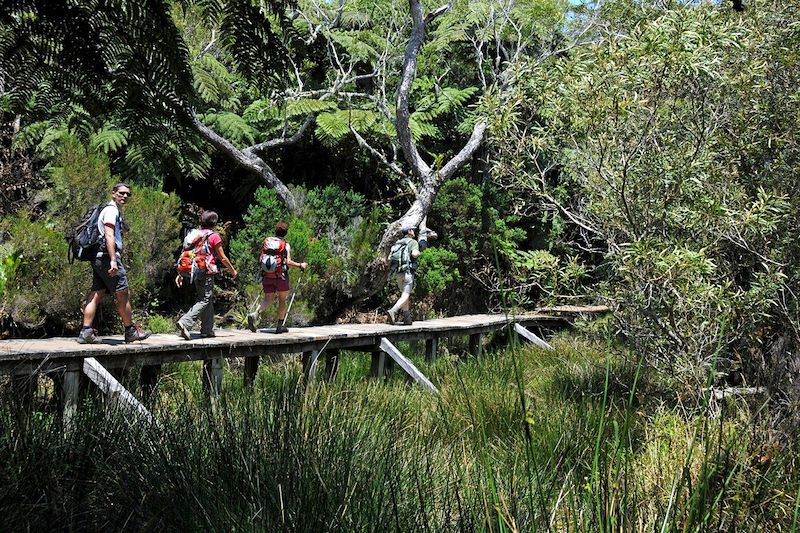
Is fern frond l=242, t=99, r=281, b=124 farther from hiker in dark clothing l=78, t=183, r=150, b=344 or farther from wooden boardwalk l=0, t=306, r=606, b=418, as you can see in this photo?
hiker in dark clothing l=78, t=183, r=150, b=344

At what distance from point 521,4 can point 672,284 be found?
11.4 metres

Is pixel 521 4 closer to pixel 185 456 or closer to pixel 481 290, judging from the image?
pixel 481 290

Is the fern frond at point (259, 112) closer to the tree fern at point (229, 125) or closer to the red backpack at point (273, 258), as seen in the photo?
the tree fern at point (229, 125)

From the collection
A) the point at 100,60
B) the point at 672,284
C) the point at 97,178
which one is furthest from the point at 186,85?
the point at 97,178

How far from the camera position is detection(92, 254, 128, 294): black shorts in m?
6.64

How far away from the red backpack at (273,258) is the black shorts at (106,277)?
2.18 metres

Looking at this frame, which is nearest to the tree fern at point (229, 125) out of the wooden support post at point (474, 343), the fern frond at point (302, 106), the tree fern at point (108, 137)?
the fern frond at point (302, 106)

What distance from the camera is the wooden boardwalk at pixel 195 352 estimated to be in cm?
591

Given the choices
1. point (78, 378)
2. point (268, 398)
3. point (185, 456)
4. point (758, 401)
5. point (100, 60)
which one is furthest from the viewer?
point (78, 378)

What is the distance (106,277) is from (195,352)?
1144mm

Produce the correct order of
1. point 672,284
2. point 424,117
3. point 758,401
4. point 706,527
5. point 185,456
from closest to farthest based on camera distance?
1. point 706,527
2. point 185,456
3. point 758,401
4. point 672,284
5. point 424,117

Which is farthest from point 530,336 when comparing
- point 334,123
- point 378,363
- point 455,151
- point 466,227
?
point 455,151

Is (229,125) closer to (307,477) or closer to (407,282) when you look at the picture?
(407,282)

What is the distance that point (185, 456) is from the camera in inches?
135
